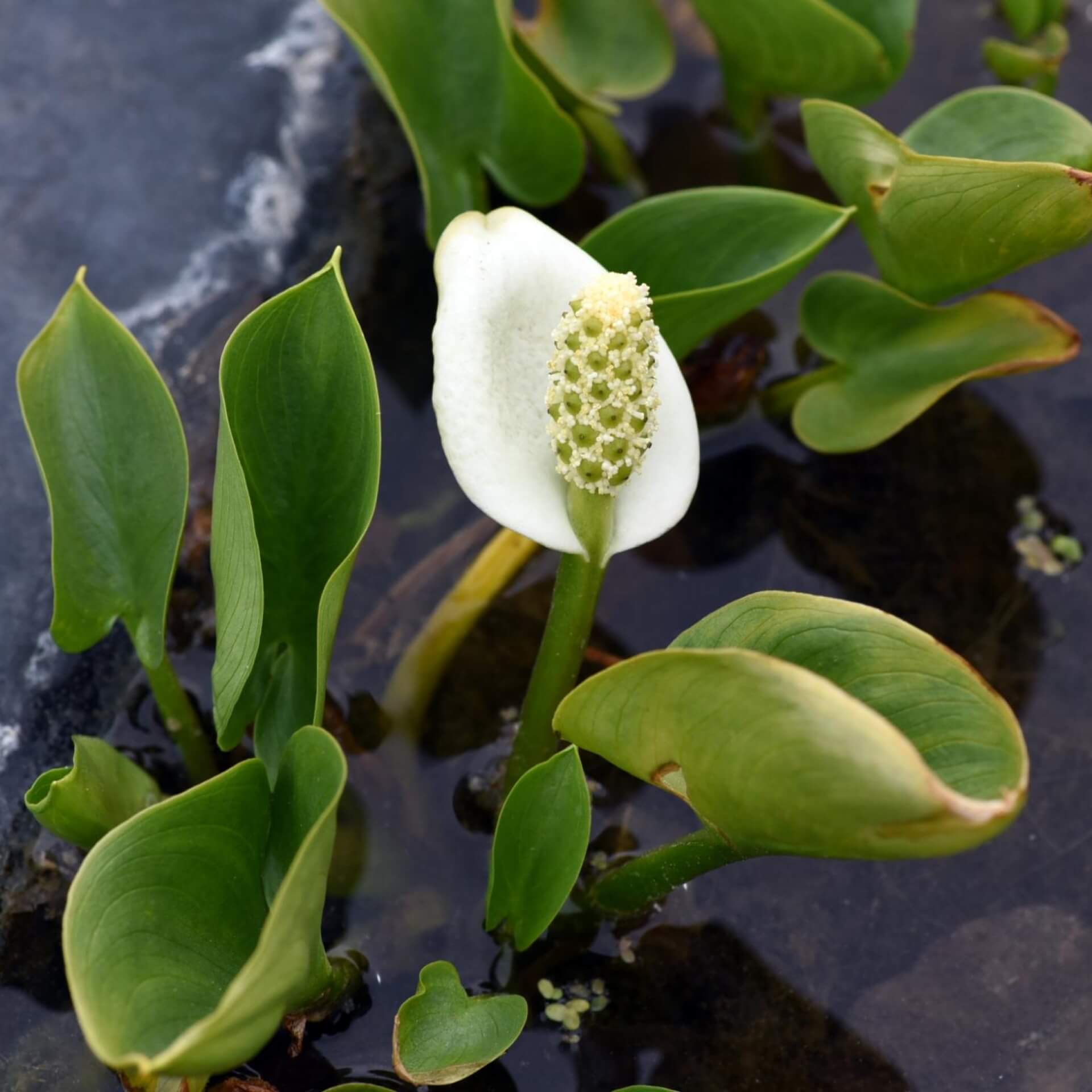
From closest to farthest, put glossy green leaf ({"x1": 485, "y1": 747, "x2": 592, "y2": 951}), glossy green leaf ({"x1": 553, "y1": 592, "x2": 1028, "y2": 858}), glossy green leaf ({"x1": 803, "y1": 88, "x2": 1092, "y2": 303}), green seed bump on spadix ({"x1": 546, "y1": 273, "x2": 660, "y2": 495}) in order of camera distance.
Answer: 1. glossy green leaf ({"x1": 553, "y1": 592, "x2": 1028, "y2": 858})
2. green seed bump on spadix ({"x1": 546, "y1": 273, "x2": 660, "y2": 495})
3. glossy green leaf ({"x1": 485, "y1": 747, "x2": 592, "y2": 951})
4. glossy green leaf ({"x1": 803, "y1": 88, "x2": 1092, "y2": 303})

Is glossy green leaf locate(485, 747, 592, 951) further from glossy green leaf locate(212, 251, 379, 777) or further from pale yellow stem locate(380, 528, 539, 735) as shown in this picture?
pale yellow stem locate(380, 528, 539, 735)

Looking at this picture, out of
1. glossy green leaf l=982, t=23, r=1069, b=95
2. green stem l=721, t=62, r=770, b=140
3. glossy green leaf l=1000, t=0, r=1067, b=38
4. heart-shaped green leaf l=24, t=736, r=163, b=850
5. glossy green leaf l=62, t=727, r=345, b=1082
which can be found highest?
glossy green leaf l=1000, t=0, r=1067, b=38

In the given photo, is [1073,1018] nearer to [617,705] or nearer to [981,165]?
[617,705]

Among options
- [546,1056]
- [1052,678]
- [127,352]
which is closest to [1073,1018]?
[1052,678]

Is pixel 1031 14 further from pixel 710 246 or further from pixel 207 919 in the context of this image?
pixel 207 919

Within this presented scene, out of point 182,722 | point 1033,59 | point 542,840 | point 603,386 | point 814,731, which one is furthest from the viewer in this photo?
point 1033,59

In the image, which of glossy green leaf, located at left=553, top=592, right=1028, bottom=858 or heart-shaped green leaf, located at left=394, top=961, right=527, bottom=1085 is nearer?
glossy green leaf, located at left=553, top=592, right=1028, bottom=858

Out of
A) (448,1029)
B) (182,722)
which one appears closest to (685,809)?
(448,1029)

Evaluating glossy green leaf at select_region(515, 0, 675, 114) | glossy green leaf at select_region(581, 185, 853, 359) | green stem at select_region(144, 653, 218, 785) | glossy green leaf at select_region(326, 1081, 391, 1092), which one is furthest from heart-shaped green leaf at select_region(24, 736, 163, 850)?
glossy green leaf at select_region(515, 0, 675, 114)

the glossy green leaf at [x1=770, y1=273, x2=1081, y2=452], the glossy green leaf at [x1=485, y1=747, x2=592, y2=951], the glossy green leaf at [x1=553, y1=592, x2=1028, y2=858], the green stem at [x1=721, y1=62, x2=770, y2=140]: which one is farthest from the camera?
the green stem at [x1=721, y1=62, x2=770, y2=140]
